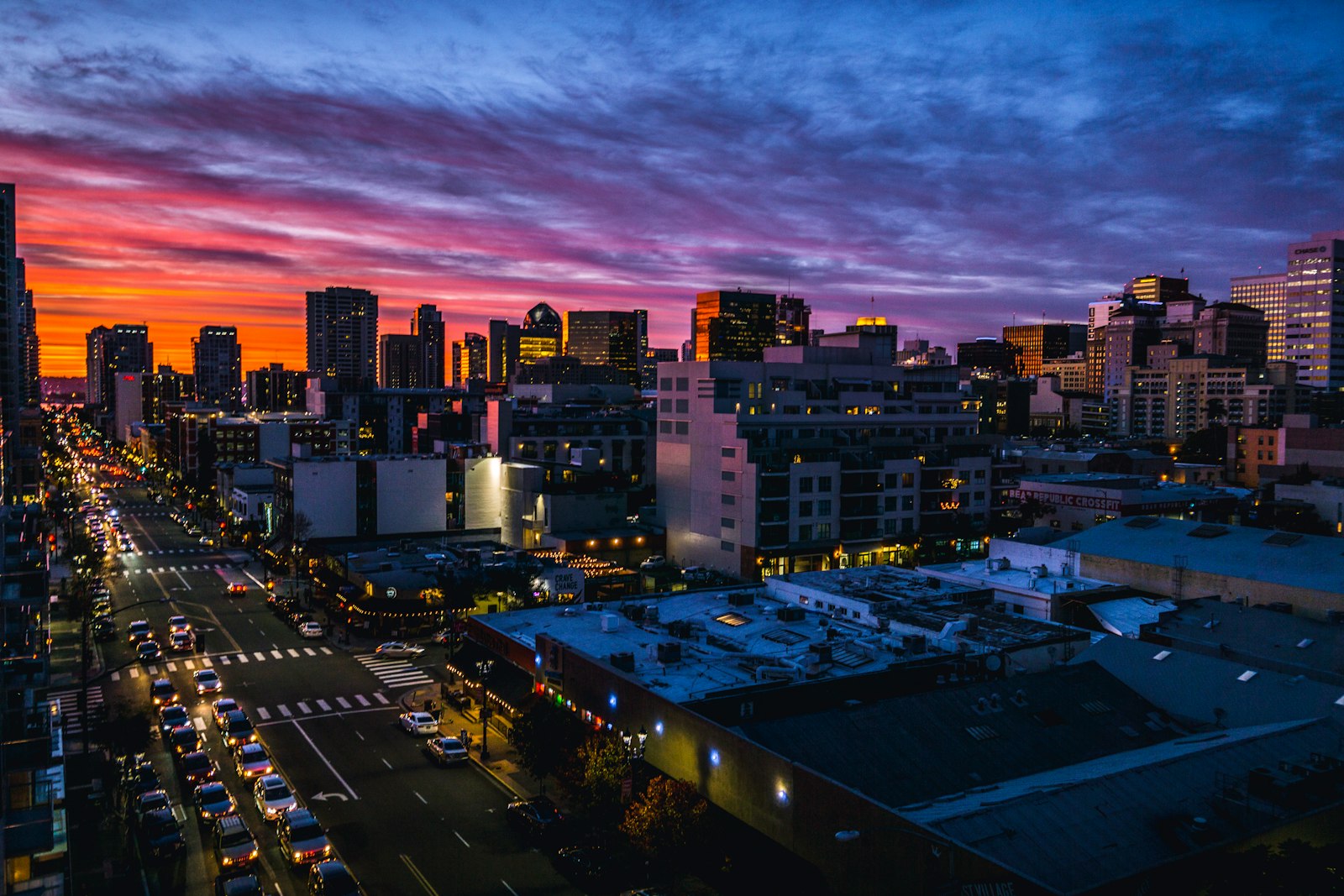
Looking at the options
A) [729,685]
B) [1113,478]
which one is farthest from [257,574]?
[1113,478]

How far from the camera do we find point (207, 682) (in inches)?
2389

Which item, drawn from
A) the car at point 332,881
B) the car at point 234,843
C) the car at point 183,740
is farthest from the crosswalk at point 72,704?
the car at point 332,881

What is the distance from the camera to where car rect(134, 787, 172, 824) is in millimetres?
41781

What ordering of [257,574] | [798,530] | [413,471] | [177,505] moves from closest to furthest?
[798,530] < [257,574] < [413,471] < [177,505]

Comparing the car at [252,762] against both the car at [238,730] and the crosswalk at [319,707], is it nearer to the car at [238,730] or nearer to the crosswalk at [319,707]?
the car at [238,730]

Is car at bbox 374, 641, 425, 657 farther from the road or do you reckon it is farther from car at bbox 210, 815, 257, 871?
car at bbox 210, 815, 257, 871

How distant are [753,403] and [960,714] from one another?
6386 cm

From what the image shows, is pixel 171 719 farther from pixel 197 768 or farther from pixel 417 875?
pixel 417 875

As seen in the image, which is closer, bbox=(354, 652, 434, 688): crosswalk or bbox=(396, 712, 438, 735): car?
bbox=(396, 712, 438, 735): car

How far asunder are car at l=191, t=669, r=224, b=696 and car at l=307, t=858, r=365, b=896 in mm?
28568

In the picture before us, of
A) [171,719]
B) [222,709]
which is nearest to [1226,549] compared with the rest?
[222,709]

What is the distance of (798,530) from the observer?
95.1 meters

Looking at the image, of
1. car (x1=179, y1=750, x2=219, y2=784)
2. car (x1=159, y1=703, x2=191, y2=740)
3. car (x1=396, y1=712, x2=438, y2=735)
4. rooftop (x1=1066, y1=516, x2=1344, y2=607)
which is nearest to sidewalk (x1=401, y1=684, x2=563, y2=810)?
car (x1=396, y1=712, x2=438, y2=735)

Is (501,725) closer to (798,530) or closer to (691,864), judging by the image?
(691,864)
